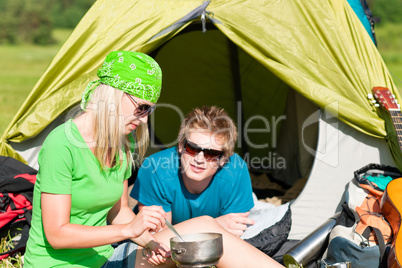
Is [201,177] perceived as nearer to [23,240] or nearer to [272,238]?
[272,238]

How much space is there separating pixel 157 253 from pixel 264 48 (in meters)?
1.49

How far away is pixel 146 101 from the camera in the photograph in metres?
1.97

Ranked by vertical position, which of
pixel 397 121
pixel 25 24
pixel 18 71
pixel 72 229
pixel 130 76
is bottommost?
pixel 72 229

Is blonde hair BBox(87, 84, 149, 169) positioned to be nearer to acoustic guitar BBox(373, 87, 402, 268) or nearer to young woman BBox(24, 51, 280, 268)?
young woman BBox(24, 51, 280, 268)

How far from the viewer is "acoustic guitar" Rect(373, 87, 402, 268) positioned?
2316 millimetres

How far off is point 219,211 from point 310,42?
115 cm

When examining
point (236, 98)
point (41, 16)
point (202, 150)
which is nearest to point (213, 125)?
point (202, 150)

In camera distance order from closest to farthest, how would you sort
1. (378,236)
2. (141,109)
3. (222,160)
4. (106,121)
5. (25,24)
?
(106,121) < (141,109) < (378,236) < (222,160) < (25,24)

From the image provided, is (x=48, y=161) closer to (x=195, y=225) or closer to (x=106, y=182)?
(x=106, y=182)

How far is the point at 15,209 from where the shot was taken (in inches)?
105

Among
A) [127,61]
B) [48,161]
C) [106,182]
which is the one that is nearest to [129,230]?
[106,182]

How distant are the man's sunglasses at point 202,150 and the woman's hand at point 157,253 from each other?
585 mm

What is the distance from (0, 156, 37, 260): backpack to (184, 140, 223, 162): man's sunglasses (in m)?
0.84

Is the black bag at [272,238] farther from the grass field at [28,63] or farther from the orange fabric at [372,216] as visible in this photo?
the grass field at [28,63]
